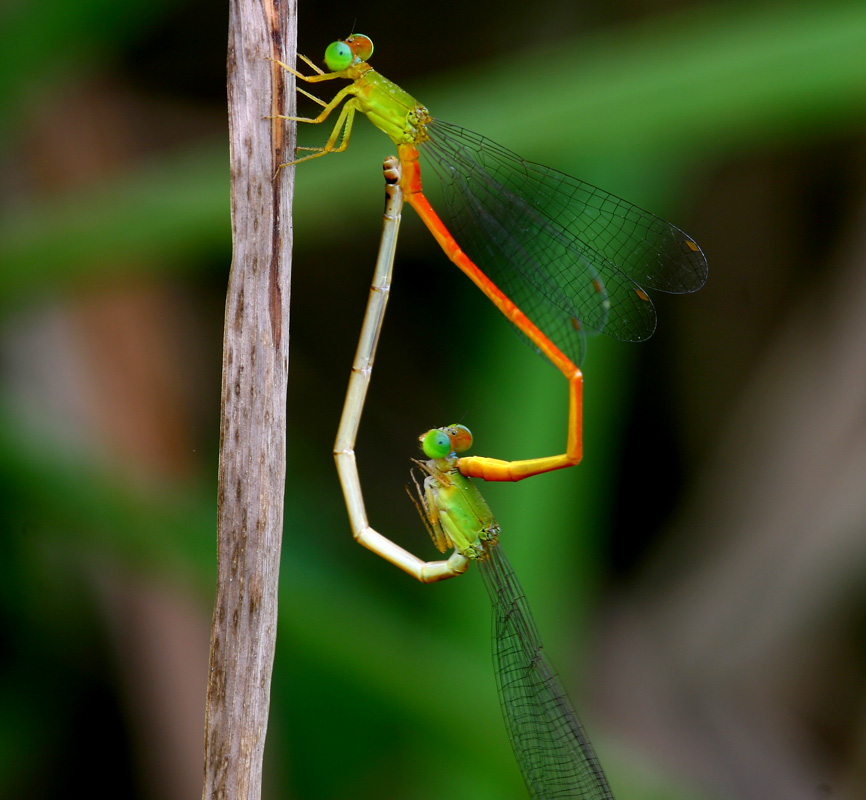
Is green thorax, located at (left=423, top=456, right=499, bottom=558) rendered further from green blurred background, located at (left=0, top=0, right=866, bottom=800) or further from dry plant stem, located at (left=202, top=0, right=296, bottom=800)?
dry plant stem, located at (left=202, top=0, right=296, bottom=800)

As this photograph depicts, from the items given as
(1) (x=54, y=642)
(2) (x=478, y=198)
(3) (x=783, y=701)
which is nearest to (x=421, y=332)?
(2) (x=478, y=198)

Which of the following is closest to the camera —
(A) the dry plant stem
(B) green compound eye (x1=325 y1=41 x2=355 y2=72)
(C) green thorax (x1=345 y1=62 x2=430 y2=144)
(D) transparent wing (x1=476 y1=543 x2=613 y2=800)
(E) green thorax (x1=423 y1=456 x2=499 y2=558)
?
(A) the dry plant stem

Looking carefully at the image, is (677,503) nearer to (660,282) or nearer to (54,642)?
(660,282)

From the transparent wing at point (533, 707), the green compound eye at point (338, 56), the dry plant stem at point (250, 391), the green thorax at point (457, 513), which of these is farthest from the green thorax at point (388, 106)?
the transparent wing at point (533, 707)

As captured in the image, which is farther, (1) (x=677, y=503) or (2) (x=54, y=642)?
(1) (x=677, y=503)

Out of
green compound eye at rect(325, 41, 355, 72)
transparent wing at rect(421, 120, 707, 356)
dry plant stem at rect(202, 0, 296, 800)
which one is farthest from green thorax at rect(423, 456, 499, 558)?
green compound eye at rect(325, 41, 355, 72)
